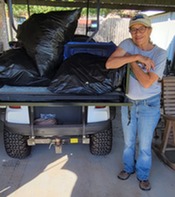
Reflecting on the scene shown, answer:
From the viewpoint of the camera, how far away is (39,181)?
90.9 inches

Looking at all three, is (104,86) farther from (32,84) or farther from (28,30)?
(28,30)

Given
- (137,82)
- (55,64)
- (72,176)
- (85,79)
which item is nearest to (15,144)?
(72,176)

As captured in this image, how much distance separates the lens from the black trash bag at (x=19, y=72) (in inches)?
80.4

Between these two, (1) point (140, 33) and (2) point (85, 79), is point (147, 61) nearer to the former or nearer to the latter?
(1) point (140, 33)

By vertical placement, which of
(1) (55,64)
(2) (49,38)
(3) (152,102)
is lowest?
(3) (152,102)

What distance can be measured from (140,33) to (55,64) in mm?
830

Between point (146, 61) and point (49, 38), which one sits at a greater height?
point (49, 38)

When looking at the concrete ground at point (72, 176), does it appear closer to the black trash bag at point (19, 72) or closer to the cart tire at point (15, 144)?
the cart tire at point (15, 144)

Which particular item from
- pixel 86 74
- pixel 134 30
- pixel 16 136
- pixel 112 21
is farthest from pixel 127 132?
pixel 112 21

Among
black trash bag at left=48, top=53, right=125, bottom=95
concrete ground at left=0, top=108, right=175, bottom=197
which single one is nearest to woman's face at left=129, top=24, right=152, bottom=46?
black trash bag at left=48, top=53, right=125, bottom=95

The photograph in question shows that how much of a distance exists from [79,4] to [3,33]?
2.53 meters

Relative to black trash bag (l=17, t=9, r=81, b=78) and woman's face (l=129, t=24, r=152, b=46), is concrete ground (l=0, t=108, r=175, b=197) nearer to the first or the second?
black trash bag (l=17, t=9, r=81, b=78)

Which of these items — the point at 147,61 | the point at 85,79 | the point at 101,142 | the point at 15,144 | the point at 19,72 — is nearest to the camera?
the point at 147,61

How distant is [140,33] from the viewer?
6.12 ft
